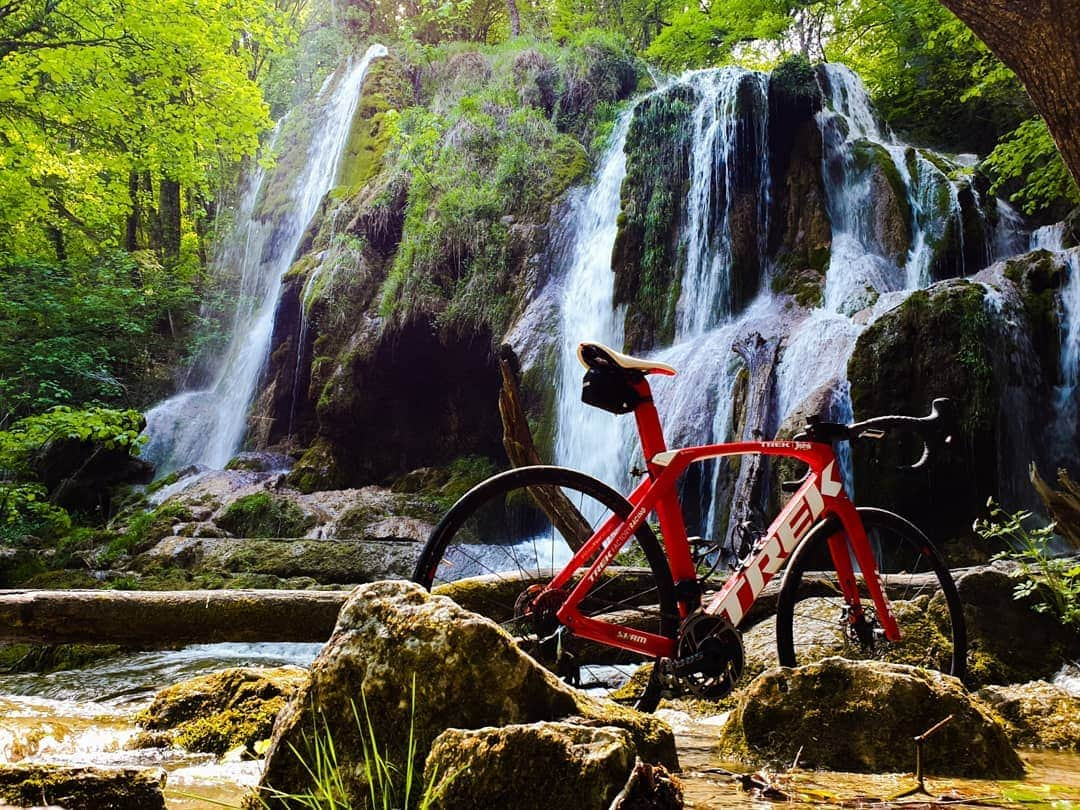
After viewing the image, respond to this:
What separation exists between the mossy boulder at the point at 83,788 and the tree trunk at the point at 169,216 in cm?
2495

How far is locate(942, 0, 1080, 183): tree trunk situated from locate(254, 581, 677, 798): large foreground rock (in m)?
2.41

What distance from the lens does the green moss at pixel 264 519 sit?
12266 millimetres

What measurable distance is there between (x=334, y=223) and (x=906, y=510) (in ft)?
46.2

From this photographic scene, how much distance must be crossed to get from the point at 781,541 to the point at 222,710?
7.15 ft

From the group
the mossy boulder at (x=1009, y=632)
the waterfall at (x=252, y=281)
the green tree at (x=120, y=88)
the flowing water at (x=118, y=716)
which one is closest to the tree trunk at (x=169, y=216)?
the waterfall at (x=252, y=281)

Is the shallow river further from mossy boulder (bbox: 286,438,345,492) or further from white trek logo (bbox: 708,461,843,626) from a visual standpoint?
mossy boulder (bbox: 286,438,345,492)

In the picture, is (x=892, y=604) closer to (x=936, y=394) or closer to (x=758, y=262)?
(x=936, y=394)

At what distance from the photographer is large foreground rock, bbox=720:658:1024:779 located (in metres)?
2.33

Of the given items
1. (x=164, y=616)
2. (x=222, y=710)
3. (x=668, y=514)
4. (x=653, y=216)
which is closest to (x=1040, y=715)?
(x=668, y=514)

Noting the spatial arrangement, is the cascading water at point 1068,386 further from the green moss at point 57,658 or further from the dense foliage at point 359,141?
the green moss at point 57,658

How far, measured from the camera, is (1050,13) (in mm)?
2553

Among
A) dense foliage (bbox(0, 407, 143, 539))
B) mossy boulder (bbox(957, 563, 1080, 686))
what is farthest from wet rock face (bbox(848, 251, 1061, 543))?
dense foliage (bbox(0, 407, 143, 539))

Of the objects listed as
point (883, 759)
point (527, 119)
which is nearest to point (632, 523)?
point (883, 759)

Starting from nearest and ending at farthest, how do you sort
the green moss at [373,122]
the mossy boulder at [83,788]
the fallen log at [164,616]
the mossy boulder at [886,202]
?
the mossy boulder at [83,788] → the fallen log at [164,616] → the mossy boulder at [886,202] → the green moss at [373,122]
